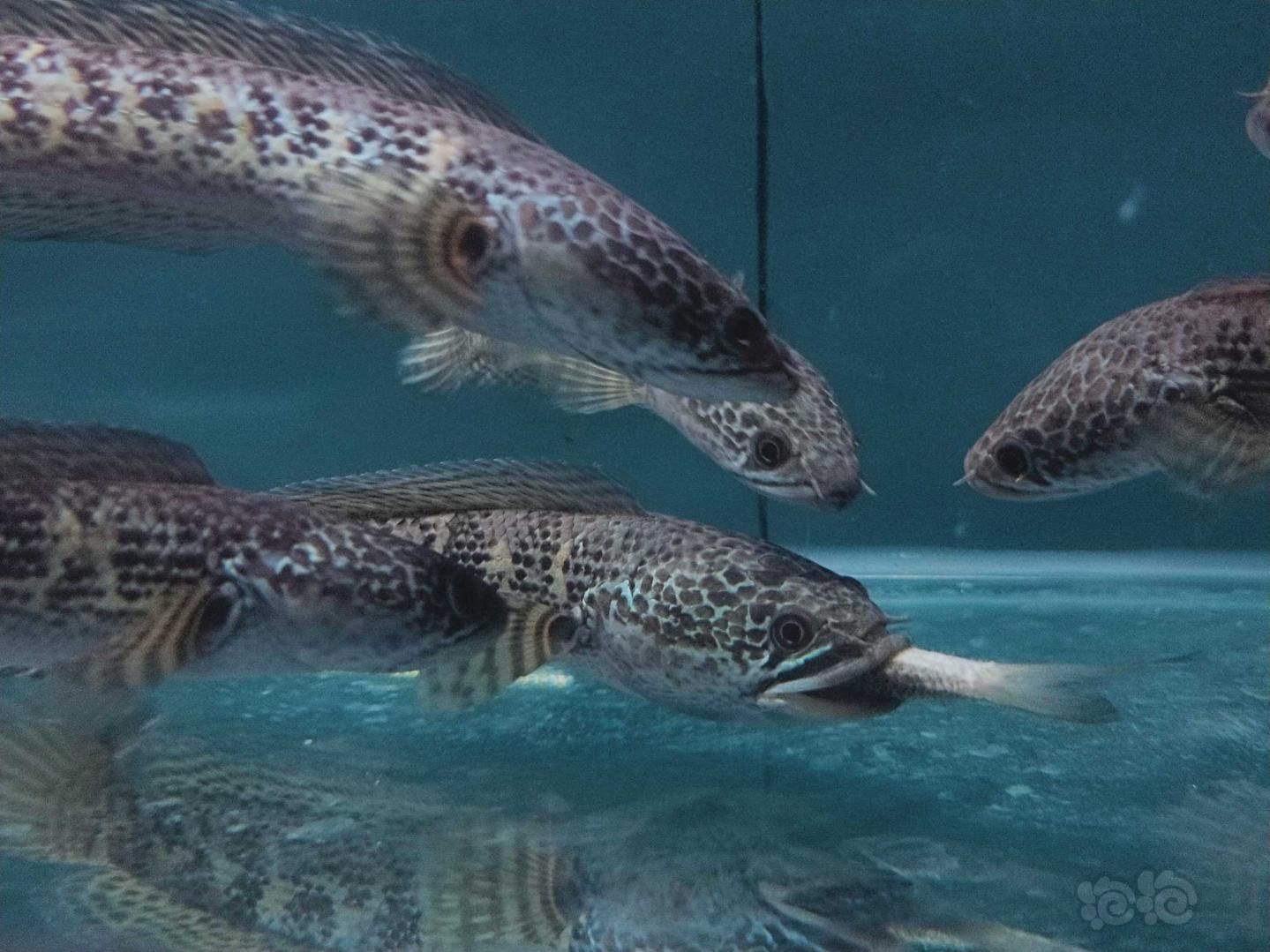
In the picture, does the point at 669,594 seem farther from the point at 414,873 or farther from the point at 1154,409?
the point at 1154,409

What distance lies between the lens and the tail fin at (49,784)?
265cm

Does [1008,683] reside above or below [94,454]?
below

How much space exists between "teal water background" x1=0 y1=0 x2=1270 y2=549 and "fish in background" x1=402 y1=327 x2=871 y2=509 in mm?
2060

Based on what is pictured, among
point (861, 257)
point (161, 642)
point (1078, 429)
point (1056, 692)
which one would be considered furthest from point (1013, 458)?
point (861, 257)

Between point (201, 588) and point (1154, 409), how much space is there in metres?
2.72

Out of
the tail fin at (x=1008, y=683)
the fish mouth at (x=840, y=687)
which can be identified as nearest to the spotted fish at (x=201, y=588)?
the fish mouth at (x=840, y=687)

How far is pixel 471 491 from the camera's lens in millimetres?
3840

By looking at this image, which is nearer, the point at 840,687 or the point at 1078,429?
the point at 840,687

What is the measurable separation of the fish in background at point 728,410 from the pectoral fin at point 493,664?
2.61ft

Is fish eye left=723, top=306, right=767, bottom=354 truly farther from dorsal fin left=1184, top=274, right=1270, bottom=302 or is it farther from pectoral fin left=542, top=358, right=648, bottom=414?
pectoral fin left=542, top=358, right=648, bottom=414

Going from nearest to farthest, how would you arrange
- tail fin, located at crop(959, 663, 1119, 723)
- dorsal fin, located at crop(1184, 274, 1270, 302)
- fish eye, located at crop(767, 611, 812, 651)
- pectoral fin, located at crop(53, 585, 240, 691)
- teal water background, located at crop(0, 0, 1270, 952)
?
pectoral fin, located at crop(53, 585, 240, 691) → tail fin, located at crop(959, 663, 1119, 723) → fish eye, located at crop(767, 611, 812, 651) → dorsal fin, located at crop(1184, 274, 1270, 302) → teal water background, located at crop(0, 0, 1270, 952)

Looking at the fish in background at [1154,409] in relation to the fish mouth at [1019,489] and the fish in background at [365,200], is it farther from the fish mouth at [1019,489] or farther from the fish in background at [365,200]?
the fish in background at [365,200]

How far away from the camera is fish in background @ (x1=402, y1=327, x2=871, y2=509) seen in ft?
12.2

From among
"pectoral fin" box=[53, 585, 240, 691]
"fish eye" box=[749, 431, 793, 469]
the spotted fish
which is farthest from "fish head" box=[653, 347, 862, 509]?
"pectoral fin" box=[53, 585, 240, 691]
